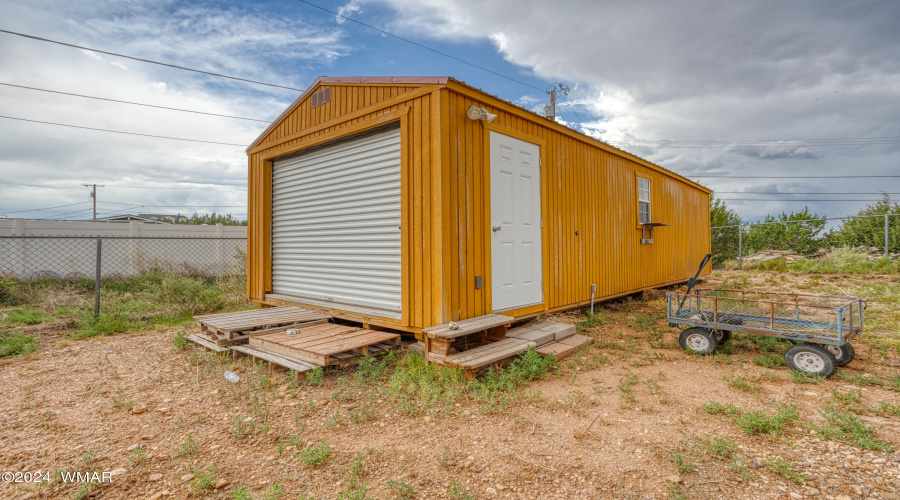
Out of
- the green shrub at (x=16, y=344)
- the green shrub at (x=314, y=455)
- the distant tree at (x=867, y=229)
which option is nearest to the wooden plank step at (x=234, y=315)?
the green shrub at (x=16, y=344)

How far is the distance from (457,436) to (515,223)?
297cm

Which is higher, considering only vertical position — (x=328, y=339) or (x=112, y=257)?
(x=112, y=257)

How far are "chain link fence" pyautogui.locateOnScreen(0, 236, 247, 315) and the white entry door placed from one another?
20.9 feet

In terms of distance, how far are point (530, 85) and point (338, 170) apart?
44.6 feet

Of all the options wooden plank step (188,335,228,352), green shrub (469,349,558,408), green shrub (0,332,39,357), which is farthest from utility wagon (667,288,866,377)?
green shrub (0,332,39,357)

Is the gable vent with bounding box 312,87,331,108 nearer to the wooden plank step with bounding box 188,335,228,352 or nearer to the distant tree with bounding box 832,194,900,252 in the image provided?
the wooden plank step with bounding box 188,335,228,352

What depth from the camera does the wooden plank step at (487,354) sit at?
3.56 m

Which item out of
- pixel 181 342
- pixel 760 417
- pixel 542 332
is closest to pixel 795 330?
pixel 760 417

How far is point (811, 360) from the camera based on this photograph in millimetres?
3775

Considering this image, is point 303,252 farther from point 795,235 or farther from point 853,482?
point 795,235

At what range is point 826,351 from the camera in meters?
3.71

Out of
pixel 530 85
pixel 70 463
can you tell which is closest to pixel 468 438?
pixel 70 463

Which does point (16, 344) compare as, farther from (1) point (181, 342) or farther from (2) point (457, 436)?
(2) point (457, 436)

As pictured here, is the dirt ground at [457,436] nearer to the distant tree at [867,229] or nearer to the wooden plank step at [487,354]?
the wooden plank step at [487,354]
